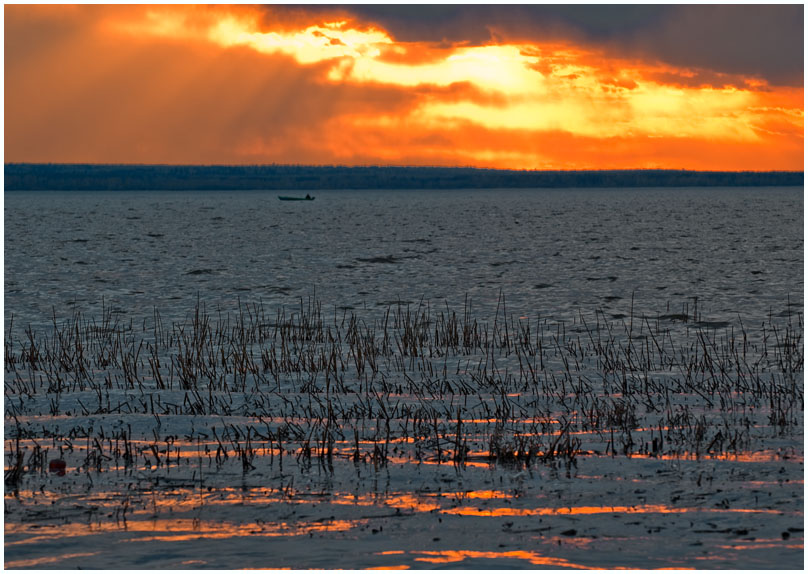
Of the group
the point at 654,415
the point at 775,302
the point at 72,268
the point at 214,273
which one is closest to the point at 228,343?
the point at 654,415

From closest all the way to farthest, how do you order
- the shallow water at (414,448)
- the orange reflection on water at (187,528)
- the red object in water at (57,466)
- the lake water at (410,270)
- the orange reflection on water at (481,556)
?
the orange reflection on water at (481,556) < the shallow water at (414,448) < the orange reflection on water at (187,528) < the red object in water at (57,466) < the lake water at (410,270)

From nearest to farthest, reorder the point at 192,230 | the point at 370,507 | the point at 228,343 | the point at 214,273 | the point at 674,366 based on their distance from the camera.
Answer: the point at 370,507 < the point at 674,366 < the point at 228,343 < the point at 214,273 < the point at 192,230

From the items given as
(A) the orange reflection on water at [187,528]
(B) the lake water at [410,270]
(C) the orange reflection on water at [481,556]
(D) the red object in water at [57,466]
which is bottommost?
(C) the orange reflection on water at [481,556]

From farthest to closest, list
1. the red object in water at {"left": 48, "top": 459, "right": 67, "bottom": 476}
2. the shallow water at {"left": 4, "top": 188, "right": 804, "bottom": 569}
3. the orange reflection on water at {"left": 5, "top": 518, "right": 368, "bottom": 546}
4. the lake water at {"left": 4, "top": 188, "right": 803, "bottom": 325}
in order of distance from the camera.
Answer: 1. the lake water at {"left": 4, "top": 188, "right": 803, "bottom": 325}
2. the red object in water at {"left": 48, "top": 459, "right": 67, "bottom": 476}
3. the orange reflection on water at {"left": 5, "top": 518, "right": 368, "bottom": 546}
4. the shallow water at {"left": 4, "top": 188, "right": 804, "bottom": 569}

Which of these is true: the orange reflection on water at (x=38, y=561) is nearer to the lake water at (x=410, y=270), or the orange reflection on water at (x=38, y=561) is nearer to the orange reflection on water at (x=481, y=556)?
the orange reflection on water at (x=481, y=556)

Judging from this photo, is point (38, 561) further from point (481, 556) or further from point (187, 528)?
point (481, 556)

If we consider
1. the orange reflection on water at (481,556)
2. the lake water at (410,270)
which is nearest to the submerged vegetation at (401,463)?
the orange reflection on water at (481,556)

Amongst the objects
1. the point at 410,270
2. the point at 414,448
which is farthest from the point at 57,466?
the point at 410,270

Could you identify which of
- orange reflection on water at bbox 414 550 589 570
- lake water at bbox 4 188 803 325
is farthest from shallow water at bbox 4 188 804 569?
lake water at bbox 4 188 803 325

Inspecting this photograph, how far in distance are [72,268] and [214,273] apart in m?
7.69

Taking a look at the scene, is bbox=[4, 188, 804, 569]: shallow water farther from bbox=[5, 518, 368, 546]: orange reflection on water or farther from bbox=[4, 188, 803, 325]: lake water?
bbox=[4, 188, 803, 325]: lake water

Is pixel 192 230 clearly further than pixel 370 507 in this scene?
Yes

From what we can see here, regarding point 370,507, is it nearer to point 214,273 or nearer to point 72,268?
point 214,273

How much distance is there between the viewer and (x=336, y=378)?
1722 cm
